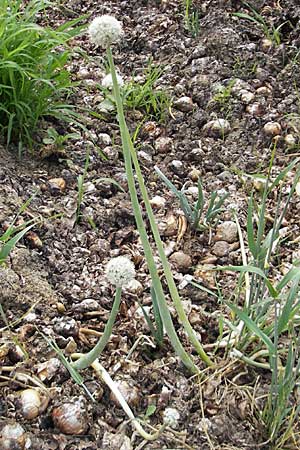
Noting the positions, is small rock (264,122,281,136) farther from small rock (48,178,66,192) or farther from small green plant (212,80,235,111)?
small rock (48,178,66,192)

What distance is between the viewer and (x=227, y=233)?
1.65 metres

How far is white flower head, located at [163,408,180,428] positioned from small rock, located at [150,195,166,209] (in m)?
0.64

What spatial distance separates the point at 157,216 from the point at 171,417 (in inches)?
24.4

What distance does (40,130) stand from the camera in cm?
183

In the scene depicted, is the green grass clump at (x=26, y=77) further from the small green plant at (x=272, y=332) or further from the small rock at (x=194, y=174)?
the small green plant at (x=272, y=332)

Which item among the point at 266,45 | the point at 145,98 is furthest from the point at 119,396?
the point at 266,45

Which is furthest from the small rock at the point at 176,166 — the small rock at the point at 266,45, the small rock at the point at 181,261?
the small rock at the point at 266,45

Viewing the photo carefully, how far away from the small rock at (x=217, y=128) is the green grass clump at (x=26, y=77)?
41 centimetres

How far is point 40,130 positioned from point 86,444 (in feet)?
3.11

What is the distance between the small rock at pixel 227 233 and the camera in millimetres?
1649

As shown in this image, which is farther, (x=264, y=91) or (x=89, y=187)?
(x=264, y=91)

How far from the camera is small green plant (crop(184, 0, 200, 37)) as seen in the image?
2227mm

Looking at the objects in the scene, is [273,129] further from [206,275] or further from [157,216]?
[206,275]

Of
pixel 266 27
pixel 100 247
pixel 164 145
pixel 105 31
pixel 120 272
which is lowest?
pixel 100 247
